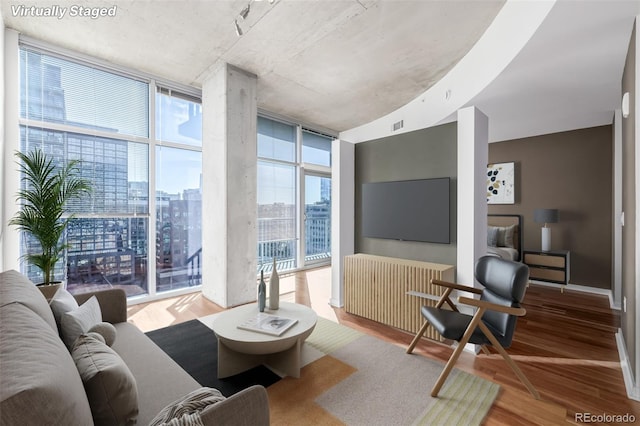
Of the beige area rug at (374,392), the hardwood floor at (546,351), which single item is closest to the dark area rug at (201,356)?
the beige area rug at (374,392)

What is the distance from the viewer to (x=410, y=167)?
3430 mm

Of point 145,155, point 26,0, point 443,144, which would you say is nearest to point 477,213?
point 443,144

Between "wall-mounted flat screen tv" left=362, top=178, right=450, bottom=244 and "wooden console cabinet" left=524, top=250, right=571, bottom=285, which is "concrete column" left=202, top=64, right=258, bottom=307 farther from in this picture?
"wooden console cabinet" left=524, top=250, right=571, bottom=285

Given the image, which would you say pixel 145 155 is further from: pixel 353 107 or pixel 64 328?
pixel 353 107

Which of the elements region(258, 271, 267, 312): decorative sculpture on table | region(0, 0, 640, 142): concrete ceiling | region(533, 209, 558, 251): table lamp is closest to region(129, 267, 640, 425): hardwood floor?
region(533, 209, 558, 251): table lamp

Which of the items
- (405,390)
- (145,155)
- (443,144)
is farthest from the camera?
(145,155)

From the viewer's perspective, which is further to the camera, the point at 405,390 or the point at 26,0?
the point at 26,0

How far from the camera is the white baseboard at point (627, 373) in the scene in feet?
6.61

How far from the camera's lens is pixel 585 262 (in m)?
4.62

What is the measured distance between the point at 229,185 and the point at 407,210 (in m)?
2.27

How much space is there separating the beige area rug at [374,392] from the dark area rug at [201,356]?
21 centimetres

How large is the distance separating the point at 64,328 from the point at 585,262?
632 centimetres

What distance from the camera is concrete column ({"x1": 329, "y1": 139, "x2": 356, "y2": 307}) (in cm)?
381

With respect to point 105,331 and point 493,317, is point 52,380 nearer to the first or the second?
point 105,331
